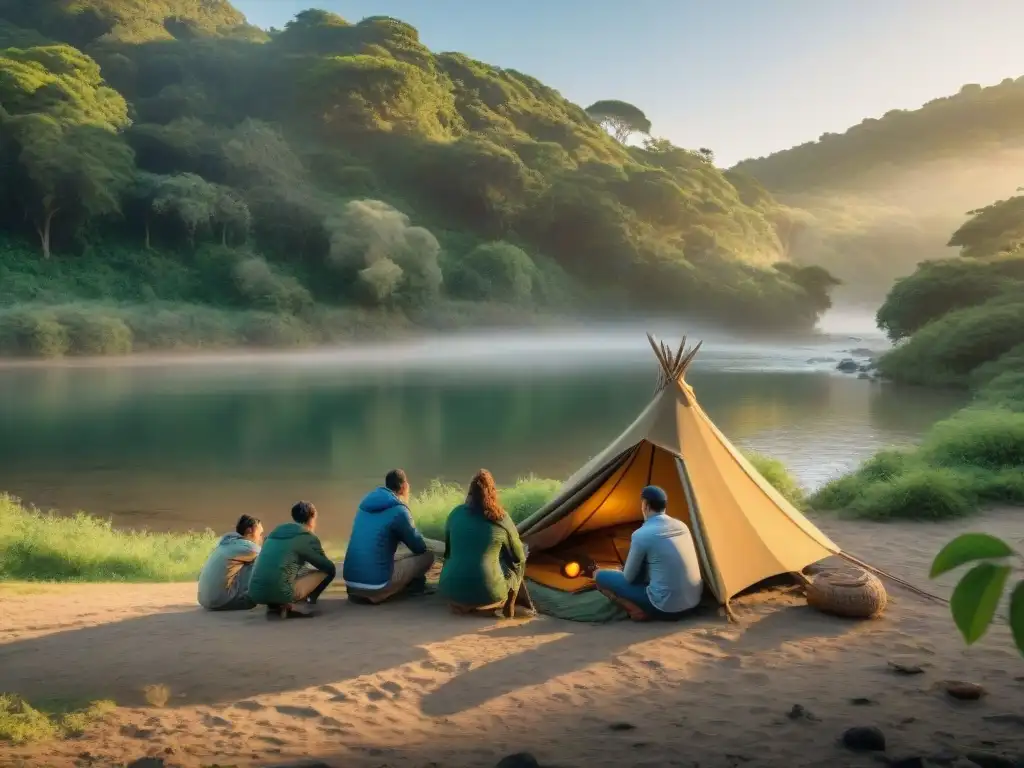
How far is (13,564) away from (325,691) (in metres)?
5.86

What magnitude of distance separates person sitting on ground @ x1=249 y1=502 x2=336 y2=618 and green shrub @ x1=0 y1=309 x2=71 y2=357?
34569mm

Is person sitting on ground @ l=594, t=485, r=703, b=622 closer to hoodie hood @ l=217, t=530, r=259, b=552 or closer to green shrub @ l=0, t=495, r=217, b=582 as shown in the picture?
hoodie hood @ l=217, t=530, r=259, b=552

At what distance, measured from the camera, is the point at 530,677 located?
4.99 m

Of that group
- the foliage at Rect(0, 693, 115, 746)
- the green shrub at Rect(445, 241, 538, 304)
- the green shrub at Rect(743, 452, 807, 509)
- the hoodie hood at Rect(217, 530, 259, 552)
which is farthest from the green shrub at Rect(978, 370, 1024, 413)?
the green shrub at Rect(445, 241, 538, 304)

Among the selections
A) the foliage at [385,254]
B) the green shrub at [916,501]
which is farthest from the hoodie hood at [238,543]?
the foliage at [385,254]

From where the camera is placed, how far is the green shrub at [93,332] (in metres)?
37.2

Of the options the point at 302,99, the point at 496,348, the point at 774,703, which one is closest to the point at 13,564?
the point at 774,703

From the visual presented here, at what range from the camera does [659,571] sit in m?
5.91

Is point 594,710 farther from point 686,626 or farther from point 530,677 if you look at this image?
point 686,626

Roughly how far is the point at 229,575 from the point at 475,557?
6.11ft

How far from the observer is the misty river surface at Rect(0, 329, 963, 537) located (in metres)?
14.9

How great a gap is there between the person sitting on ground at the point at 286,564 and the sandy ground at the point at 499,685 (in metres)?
0.18

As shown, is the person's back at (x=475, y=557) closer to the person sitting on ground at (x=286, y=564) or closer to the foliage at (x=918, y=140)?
the person sitting on ground at (x=286, y=564)

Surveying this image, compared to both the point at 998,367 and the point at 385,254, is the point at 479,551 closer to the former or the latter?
the point at 998,367
